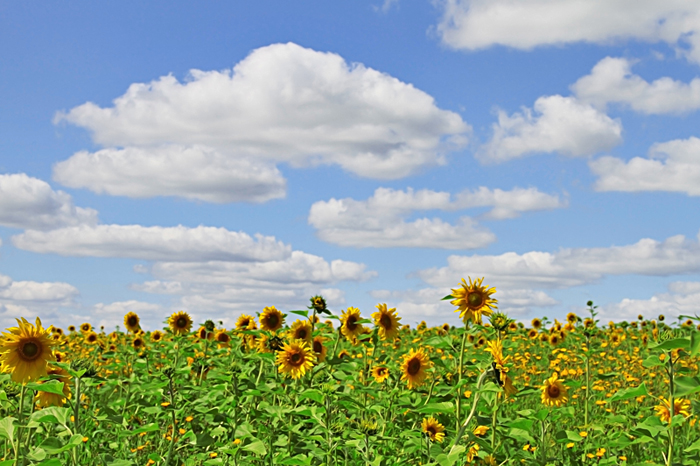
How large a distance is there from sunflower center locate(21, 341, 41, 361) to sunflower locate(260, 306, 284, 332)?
3.12 m

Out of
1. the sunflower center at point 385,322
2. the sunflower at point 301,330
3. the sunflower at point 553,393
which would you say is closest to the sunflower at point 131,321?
the sunflower at point 301,330

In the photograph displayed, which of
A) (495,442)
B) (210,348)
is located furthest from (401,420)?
(210,348)

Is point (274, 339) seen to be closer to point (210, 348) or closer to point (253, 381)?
point (253, 381)

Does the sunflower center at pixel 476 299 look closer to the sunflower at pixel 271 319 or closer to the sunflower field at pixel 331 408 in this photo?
the sunflower field at pixel 331 408

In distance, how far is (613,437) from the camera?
5.39m

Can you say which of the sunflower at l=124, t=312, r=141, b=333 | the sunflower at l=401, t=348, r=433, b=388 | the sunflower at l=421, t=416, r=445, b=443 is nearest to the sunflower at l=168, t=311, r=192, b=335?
the sunflower at l=124, t=312, r=141, b=333

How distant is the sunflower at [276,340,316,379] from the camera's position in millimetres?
5930

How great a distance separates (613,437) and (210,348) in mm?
6035

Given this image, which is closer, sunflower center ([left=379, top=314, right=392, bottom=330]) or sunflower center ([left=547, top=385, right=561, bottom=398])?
sunflower center ([left=547, top=385, right=561, bottom=398])

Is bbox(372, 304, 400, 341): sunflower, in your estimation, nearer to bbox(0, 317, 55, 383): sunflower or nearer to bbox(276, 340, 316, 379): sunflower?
bbox(276, 340, 316, 379): sunflower

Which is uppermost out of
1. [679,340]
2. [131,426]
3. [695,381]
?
[679,340]

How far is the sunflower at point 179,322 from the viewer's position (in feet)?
31.6

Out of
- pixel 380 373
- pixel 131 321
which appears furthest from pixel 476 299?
pixel 131 321

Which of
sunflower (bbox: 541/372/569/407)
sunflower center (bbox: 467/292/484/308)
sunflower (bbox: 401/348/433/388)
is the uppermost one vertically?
sunflower center (bbox: 467/292/484/308)
